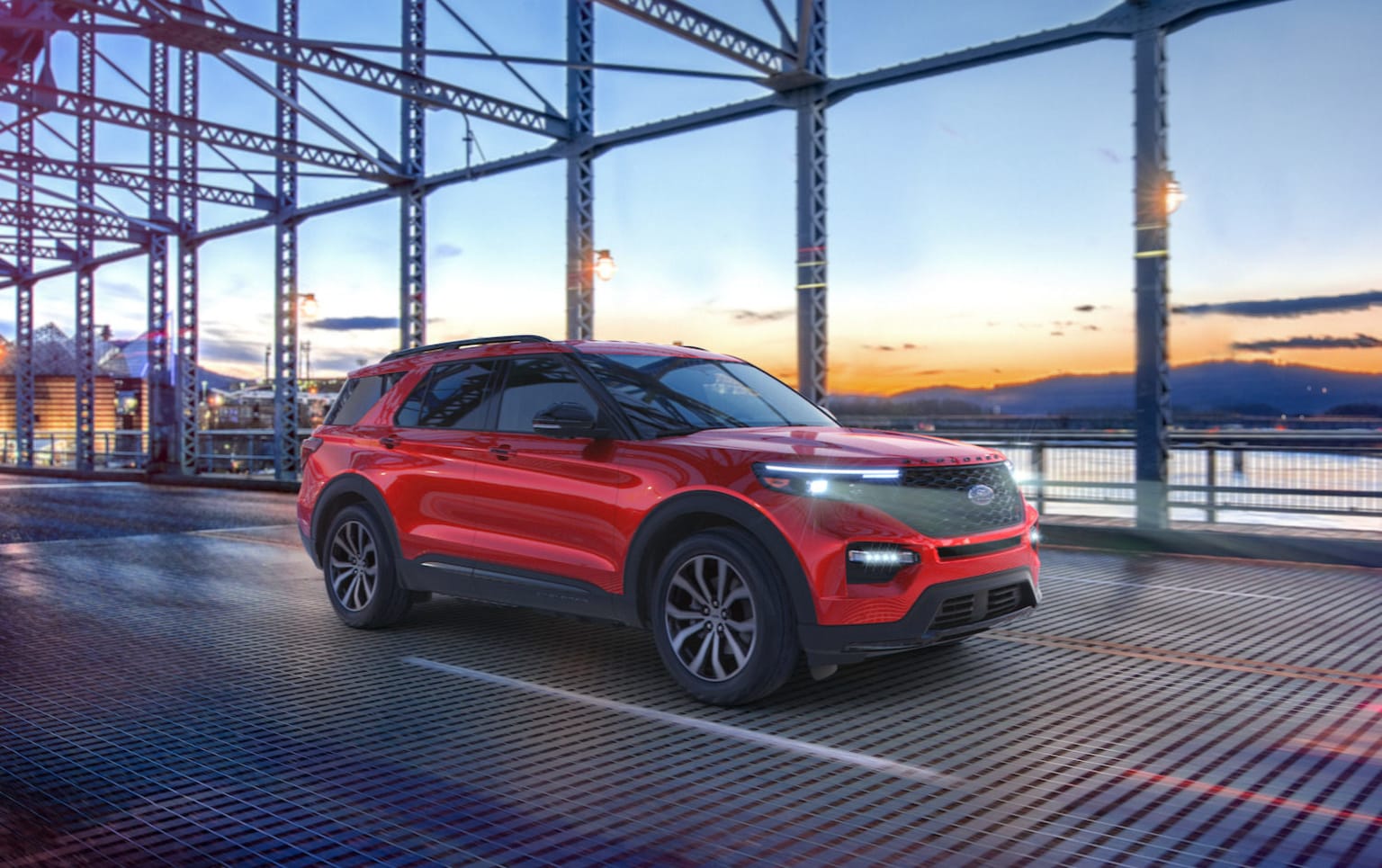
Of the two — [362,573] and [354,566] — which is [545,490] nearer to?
[362,573]

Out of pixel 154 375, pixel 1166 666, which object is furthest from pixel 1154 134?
pixel 154 375

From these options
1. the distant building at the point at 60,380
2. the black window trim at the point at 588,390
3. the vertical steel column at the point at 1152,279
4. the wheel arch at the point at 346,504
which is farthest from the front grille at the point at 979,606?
the distant building at the point at 60,380

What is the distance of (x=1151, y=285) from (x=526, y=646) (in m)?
9.38

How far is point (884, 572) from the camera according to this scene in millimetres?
5328

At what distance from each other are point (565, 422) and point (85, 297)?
34148mm

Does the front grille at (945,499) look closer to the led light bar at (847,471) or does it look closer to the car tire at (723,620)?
the led light bar at (847,471)

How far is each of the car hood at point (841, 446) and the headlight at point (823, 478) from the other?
0.03 meters

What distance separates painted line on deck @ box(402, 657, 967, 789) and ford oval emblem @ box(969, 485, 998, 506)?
1.56m

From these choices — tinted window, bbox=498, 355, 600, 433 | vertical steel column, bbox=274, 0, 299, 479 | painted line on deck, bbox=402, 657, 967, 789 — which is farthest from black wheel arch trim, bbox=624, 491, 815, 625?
vertical steel column, bbox=274, 0, 299, 479

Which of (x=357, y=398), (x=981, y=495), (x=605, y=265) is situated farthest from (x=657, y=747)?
(x=605, y=265)

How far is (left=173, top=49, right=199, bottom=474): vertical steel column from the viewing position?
93.8 ft

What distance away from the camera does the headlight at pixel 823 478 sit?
5.41 meters

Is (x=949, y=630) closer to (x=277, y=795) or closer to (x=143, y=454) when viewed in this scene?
(x=277, y=795)

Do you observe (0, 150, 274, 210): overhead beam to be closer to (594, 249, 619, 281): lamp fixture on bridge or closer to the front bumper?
(594, 249, 619, 281): lamp fixture on bridge
